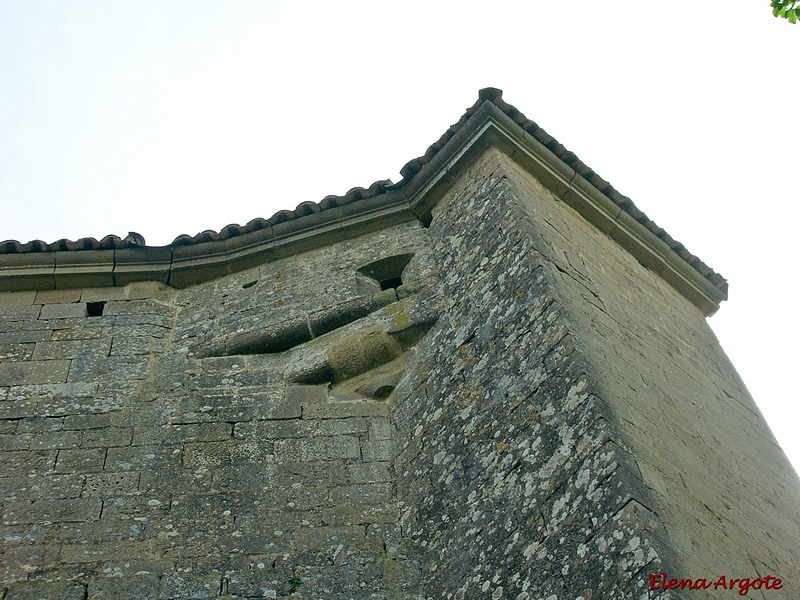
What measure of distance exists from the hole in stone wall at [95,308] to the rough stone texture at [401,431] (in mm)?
25

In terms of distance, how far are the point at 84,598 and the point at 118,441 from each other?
1.21 m

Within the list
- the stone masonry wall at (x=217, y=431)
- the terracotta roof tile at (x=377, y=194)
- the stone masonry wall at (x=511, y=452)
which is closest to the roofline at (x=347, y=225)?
the terracotta roof tile at (x=377, y=194)

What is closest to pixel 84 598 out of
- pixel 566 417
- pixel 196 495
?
pixel 196 495

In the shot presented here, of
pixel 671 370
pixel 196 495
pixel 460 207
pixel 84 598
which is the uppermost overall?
pixel 460 207

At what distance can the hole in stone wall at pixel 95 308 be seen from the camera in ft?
24.4

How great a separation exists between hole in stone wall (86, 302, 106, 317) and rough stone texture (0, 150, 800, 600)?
3 cm

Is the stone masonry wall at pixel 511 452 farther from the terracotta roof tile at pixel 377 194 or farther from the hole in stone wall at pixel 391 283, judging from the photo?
the terracotta roof tile at pixel 377 194

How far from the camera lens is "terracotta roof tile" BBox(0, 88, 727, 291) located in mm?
7461

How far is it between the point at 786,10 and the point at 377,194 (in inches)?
157

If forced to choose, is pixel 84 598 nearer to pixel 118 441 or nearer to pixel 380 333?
pixel 118 441

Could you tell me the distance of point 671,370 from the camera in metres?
6.05

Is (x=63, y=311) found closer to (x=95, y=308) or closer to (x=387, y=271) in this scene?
(x=95, y=308)

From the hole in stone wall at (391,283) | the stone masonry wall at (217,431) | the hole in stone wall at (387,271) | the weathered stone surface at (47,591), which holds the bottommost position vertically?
the weathered stone surface at (47,591)

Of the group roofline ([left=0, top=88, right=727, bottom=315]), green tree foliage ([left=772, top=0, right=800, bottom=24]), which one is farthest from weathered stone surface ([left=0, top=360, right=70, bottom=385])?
green tree foliage ([left=772, top=0, right=800, bottom=24])
